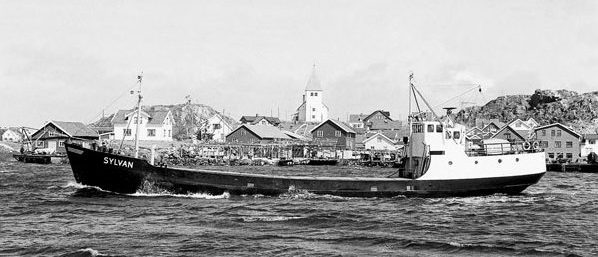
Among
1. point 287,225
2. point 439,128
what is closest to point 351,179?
point 439,128

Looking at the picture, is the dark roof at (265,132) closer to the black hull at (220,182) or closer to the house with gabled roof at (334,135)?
the house with gabled roof at (334,135)

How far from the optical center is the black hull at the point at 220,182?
36.5 metres

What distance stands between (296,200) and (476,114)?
15846cm

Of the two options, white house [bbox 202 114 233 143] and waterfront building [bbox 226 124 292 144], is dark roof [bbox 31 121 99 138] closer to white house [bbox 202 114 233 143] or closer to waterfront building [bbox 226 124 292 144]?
waterfront building [bbox 226 124 292 144]

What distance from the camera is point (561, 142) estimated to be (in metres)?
102

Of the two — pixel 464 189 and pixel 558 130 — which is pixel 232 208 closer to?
pixel 464 189

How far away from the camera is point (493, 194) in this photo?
38.4 m

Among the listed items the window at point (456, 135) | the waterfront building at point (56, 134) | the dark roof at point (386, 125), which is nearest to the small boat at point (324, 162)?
the waterfront building at point (56, 134)

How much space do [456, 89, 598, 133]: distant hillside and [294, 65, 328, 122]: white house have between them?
34527 mm

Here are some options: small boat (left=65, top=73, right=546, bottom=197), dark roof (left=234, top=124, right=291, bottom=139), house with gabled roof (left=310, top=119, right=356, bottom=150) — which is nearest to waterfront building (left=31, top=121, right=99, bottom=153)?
dark roof (left=234, top=124, right=291, bottom=139)

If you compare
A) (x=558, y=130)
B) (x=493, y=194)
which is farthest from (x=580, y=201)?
(x=558, y=130)

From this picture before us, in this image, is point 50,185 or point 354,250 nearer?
point 354,250

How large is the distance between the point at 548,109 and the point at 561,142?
6200cm

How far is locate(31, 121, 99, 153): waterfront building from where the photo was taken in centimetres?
9394
